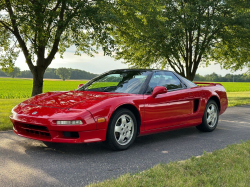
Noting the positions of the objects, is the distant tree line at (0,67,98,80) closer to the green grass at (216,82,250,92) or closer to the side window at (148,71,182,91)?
the green grass at (216,82,250,92)

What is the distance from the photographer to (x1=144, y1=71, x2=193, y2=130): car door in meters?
5.57

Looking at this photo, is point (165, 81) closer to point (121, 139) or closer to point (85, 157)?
point (121, 139)

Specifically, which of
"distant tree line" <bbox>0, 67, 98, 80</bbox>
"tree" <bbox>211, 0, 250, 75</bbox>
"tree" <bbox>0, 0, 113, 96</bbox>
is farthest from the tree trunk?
"distant tree line" <bbox>0, 67, 98, 80</bbox>

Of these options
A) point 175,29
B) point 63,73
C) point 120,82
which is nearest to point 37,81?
point 120,82

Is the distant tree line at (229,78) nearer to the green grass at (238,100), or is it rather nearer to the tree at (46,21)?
the green grass at (238,100)

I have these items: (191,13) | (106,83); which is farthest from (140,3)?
(106,83)

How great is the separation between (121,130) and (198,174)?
1.68 meters

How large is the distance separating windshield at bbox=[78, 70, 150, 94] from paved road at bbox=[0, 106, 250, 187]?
1.07 m

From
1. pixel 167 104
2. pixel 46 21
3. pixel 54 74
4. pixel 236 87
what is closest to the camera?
pixel 167 104

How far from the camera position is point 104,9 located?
12312 millimetres

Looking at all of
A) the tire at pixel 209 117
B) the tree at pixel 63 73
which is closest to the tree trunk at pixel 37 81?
the tire at pixel 209 117

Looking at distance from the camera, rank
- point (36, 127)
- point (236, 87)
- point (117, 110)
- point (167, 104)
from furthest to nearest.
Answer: point (236, 87) → point (167, 104) → point (117, 110) → point (36, 127)

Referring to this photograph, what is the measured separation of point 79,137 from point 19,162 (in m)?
0.92

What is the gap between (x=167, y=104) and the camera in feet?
19.4
